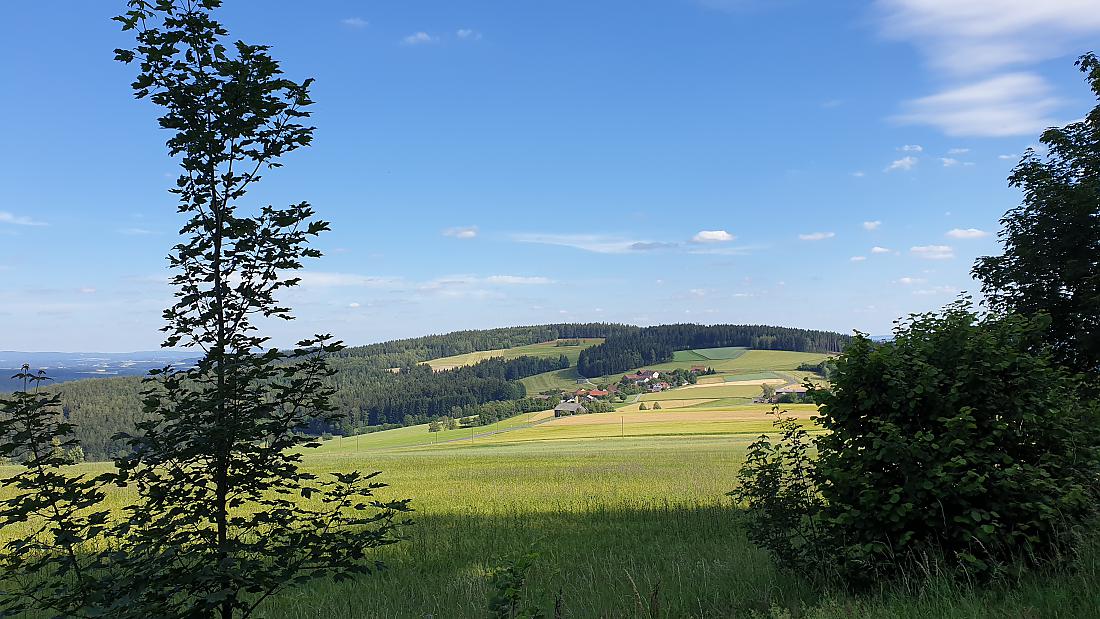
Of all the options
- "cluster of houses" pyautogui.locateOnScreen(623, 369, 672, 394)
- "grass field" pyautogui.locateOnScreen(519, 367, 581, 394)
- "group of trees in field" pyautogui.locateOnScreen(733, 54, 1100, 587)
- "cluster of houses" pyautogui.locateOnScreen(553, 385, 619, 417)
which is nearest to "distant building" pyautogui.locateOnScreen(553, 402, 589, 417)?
"cluster of houses" pyautogui.locateOnScreen(553, 385, 619, 417)

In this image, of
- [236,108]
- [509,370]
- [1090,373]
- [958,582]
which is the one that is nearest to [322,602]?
[236,108]

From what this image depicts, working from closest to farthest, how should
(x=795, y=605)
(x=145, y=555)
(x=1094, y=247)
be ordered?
(x=145, y=555) → (x=795, y=605) → (x=1094, y=247)

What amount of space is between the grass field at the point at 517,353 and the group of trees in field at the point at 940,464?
163 meters

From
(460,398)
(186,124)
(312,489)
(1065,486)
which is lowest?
(460,398)

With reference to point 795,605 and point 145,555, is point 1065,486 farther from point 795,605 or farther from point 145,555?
point 145,555

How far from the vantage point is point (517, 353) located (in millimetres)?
185250

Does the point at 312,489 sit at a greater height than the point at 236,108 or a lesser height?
lesser

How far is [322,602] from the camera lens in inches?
324

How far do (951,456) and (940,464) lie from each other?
26 cm

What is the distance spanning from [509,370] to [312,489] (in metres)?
158

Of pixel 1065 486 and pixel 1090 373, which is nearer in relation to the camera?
pixel 1065 486

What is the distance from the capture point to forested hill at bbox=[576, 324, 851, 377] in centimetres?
15025

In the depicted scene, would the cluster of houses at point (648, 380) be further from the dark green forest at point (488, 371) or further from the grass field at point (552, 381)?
the grass field at point (552, 381)

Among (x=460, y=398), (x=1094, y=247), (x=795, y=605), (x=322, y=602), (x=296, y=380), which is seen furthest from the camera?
(x=460, y=398)
